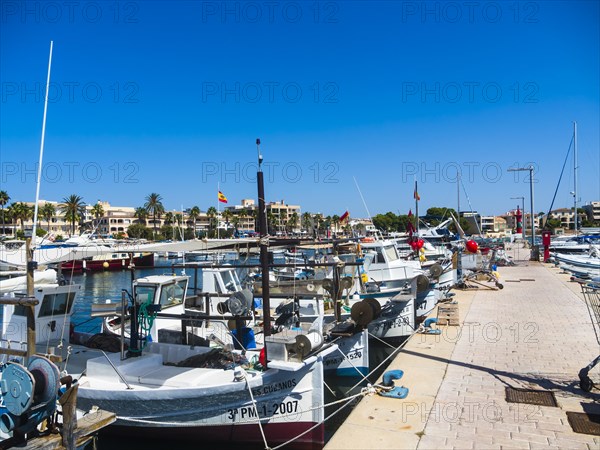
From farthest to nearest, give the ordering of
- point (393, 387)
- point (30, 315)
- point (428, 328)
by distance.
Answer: point (428, 328) < point (393, 387) < point (30, 315)

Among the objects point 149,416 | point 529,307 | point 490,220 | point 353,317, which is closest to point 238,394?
point 149,416

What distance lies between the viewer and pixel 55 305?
10867mm

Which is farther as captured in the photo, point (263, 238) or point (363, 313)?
point (363, 313)

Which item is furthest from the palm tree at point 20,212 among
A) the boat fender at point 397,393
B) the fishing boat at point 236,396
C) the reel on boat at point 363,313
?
the boat fender at point 397,393

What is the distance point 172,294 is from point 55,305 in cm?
278

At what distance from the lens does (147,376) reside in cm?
881

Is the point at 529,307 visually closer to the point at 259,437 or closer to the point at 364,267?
the point at 364,267

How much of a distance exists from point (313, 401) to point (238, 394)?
4.52ft

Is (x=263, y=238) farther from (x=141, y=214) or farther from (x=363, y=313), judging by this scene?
(x=141, y=214)

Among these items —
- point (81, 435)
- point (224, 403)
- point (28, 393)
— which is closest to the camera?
point (28, 393)

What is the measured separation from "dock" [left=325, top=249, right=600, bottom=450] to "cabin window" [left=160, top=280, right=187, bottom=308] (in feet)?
19.1

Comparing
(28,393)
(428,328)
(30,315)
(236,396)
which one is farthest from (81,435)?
(428,328)

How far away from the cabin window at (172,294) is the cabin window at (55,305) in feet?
7.11

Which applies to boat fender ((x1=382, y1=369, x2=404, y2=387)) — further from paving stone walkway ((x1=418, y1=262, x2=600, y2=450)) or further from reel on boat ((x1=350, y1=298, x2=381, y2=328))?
reel on boat ((x1=350, y1=298, x2=381, y2=328))
